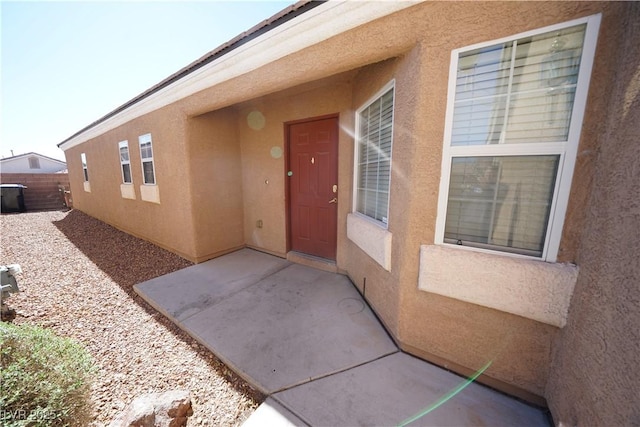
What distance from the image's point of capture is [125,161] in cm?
627

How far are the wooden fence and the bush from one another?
54.8ft

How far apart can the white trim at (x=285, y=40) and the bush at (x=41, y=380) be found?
3.25 meters

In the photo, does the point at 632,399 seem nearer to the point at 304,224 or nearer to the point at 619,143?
the point at 619,143

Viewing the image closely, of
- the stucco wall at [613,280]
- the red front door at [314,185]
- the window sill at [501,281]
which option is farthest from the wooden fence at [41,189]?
the stucco wall at [613,280]

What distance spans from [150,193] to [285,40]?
16.0 ft

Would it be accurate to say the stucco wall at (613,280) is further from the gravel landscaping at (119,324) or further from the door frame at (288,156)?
the door frame at (288,156)

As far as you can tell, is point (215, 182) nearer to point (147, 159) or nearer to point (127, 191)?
point (147, 159)

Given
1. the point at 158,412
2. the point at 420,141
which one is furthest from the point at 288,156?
the point at 158,412

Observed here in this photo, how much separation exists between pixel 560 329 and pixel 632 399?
63 cm

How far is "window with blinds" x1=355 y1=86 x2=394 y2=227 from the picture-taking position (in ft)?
8.36

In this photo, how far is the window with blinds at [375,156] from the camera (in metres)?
2.55

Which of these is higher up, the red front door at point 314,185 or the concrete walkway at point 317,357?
the red front door at point 314,185

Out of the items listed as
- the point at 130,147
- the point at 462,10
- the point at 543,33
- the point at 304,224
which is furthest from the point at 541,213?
the point at 130,147

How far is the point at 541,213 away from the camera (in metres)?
1.63
